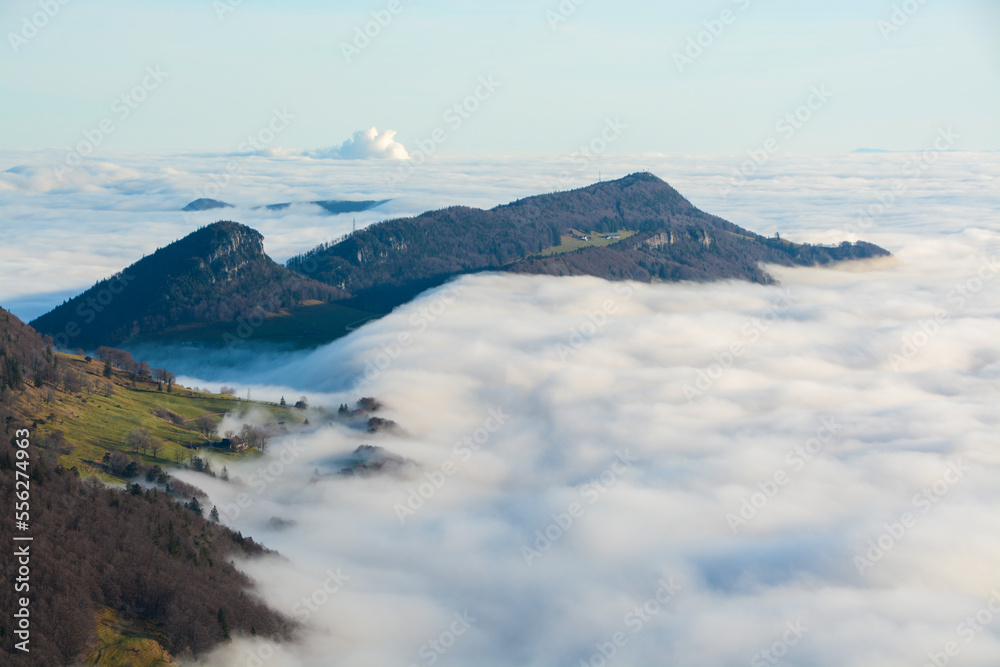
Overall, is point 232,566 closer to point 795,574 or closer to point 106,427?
point 106,427

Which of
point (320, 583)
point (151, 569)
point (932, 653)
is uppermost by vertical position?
point (151, 569)

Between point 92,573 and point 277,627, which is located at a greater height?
point 92,573

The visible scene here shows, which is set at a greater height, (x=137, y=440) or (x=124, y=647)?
(x=137, y=440)

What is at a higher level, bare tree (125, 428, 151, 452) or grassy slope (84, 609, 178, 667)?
bare tree (125, 428, 151, 452)

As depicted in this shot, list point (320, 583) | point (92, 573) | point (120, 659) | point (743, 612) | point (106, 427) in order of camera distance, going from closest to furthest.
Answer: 1. point (120, 659)
2. point (92, 573)
3. point (320, 583)
4. point (743, 612)
5. point (106, 427)

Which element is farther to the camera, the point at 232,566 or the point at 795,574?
the point at 795,574

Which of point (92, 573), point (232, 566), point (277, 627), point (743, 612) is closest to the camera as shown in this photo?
point (92, 573)

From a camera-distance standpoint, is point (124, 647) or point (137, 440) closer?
point (124, 647)

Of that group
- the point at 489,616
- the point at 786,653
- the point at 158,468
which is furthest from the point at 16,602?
the point at 786,653

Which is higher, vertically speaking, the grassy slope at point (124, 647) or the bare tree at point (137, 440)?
the bare tree at point (137, 440)

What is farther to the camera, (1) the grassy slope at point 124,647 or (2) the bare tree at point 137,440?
(2) the bare tree at point 137,440

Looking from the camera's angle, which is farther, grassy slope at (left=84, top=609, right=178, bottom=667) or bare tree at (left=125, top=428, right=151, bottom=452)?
bare tree at (left=125, top=428, right=151, bottom=452)
